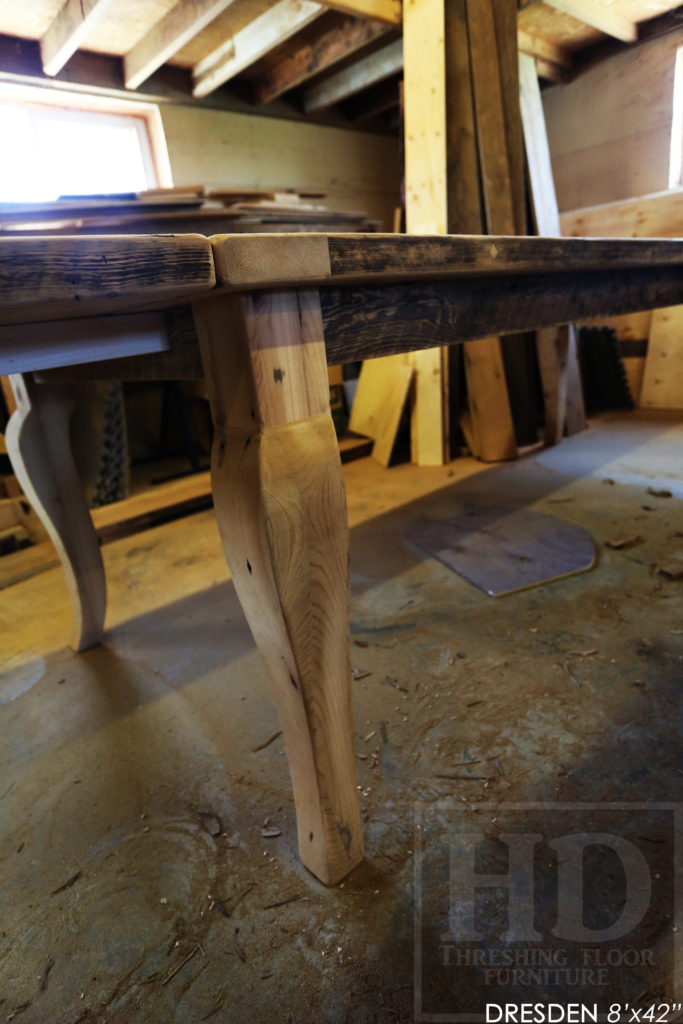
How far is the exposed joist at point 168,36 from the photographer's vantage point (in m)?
3.09

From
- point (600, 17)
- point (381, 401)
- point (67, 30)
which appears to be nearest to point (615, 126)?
point (600, 17)

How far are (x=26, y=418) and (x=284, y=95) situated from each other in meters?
4.72

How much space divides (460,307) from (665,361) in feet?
12.6

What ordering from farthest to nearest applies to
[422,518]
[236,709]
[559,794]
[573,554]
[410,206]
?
1. [410,206]
2. [422,518]
3. [573,554]
4. [236,709]
5. [559,794]

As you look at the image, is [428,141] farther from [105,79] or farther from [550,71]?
[105,79]

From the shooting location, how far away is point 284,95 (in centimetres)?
479

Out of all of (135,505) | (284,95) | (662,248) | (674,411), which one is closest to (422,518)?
(662,248)

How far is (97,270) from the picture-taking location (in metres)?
0.57

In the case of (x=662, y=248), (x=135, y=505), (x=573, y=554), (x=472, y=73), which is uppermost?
(x=472, y=73)

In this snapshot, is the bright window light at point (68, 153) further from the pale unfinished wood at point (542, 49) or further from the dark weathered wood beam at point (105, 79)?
the pale unfinished wood at point (542, 49)

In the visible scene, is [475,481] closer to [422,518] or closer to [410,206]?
[422,518]

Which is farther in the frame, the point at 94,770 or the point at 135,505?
the point at 135,505

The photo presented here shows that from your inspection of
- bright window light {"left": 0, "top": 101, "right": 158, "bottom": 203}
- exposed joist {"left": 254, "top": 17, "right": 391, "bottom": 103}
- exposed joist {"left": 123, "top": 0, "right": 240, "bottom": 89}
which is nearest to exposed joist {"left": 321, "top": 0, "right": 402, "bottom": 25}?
exposed joist {"left": 254, "top": 17, "right": 391, "bottom": 103}

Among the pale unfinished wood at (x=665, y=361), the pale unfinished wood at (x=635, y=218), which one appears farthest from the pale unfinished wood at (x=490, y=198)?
the pale unfinished wood at (x=665, y=361)
